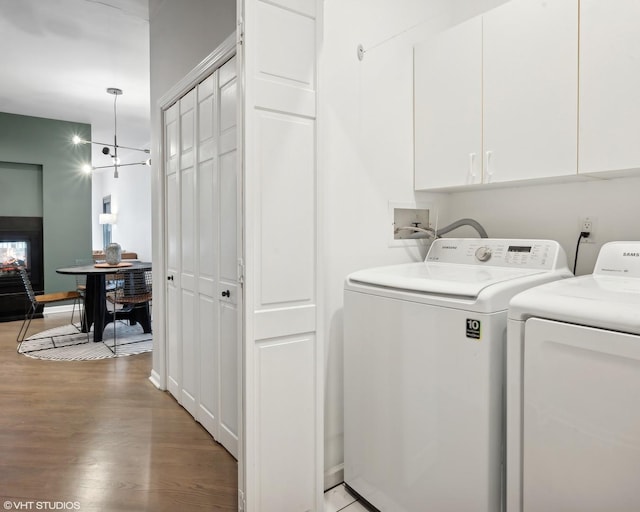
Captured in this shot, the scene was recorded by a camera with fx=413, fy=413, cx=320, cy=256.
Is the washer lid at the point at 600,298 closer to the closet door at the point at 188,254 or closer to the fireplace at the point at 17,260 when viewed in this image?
the closet door at the point at 188,254

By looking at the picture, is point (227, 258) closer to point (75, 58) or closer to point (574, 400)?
point (574, 400)

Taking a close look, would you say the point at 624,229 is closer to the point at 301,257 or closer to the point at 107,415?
the point at 301,257

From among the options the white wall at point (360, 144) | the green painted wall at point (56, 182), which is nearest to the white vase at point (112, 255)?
the green painted wall at point (56, 182)

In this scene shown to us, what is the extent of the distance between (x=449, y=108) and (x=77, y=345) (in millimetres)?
4356

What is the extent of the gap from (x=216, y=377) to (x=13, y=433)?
1.29 meters

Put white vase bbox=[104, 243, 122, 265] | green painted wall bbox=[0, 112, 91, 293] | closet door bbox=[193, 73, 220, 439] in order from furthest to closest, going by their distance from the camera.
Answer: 1. green painted wall bbox=[0, 112, 91, 293]
2. white vase bbox=[104, 243, 122, 265]
3. closet door bbox=[193, 73, 220, 439]

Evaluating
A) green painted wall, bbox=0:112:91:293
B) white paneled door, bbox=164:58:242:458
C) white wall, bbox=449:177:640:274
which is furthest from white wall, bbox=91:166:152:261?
white wall, bbox=449:177:640:274

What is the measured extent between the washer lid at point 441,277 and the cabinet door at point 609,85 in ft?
1.72

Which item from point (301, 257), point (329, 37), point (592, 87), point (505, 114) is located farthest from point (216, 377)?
point (592, 87)

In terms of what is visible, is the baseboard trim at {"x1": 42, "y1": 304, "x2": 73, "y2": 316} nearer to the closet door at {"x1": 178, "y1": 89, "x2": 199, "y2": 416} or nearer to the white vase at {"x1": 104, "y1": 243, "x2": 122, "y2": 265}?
the white vase at {"x1": 104, "y1": 243, "x2": 122, "y2": 265}

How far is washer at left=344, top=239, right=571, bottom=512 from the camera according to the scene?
4.42 ft

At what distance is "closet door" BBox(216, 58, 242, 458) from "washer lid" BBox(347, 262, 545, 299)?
74 cm

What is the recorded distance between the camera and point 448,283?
1486 mm

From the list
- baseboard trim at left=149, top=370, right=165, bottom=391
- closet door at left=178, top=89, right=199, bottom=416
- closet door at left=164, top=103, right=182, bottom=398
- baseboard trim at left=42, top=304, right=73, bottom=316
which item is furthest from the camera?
baseboard trim at left=42, top=304, right=73, bottom=316
